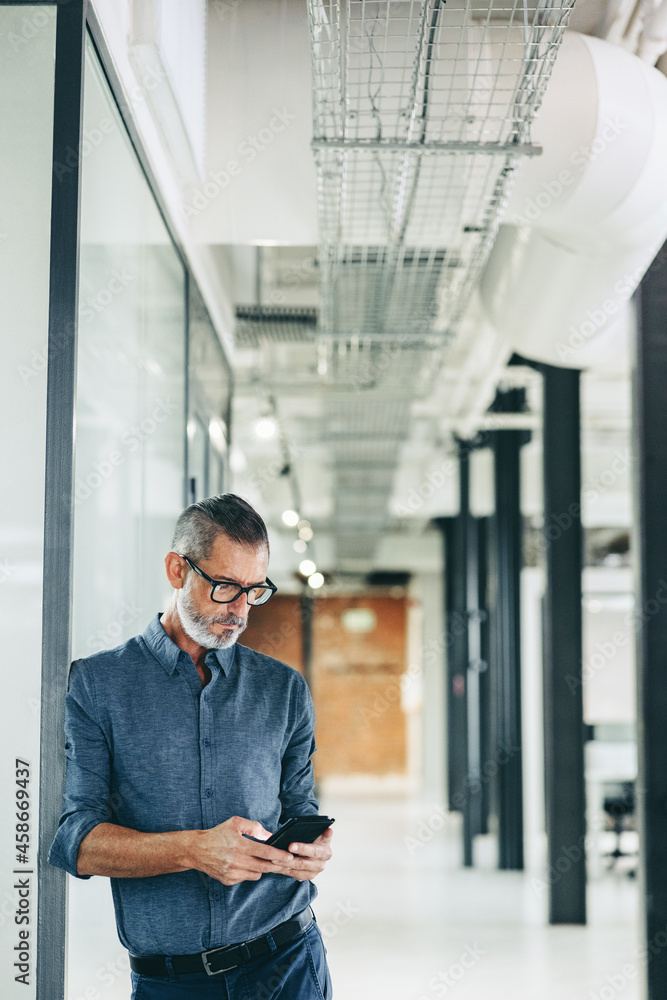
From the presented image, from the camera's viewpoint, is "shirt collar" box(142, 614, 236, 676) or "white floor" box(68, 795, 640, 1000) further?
"white floor" box(68, 795, 640, 1000)

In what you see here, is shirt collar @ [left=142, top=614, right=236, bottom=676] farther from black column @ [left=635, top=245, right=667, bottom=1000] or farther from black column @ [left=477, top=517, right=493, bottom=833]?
black column @ [left=477, top=517, right=493, bottom=833]

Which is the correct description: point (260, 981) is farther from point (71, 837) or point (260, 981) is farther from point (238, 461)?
point (238, 461)

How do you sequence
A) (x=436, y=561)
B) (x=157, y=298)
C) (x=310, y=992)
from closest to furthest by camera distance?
(x=310, y=992) < (x=157, y=298) < (x=436, y=561)

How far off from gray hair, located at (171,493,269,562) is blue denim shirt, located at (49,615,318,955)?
18cm

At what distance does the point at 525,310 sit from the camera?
13.8 feet

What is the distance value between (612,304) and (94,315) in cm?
228

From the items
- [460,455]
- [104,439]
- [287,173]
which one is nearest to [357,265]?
[287,173]

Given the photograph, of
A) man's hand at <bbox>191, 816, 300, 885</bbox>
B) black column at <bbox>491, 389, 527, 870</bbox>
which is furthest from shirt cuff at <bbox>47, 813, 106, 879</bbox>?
black column at <bbox>491, 389, 527, 870</bbox>

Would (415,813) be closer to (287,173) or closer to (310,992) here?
(287,173)

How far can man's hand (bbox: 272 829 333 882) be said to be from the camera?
170 cm

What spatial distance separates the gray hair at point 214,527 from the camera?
183cm

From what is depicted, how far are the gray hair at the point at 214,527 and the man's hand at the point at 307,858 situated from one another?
1.74 ft

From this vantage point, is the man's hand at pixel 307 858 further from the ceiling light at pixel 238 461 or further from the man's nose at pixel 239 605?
the ceiling light at pixel 238 461

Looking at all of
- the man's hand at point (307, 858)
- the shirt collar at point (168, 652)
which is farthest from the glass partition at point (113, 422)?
the man's hand at point (307, 858)
